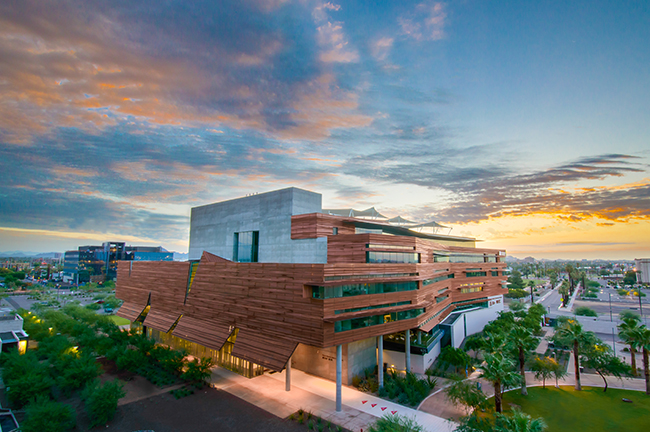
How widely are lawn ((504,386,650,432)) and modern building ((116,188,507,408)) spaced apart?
10.3 meters

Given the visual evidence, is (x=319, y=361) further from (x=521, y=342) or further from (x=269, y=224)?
(x=521, y=342)

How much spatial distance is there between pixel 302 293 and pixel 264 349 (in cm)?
628

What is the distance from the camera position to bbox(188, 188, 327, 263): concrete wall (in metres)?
36.9

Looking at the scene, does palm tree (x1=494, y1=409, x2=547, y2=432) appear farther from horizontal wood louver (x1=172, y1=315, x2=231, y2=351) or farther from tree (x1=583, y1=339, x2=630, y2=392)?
horizontal wood louver (x1=172, y1=315, x2=231, y2=351)

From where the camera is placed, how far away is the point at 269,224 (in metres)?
40.5

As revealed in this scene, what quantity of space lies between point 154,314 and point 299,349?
1988cm

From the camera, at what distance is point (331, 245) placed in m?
32.2

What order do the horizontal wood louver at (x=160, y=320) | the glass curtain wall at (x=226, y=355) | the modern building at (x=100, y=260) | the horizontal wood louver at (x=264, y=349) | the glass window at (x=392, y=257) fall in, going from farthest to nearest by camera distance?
the modern building at (x=100, y=260) → the horizontal wood louver at (x=160, y=320) → the glass curtain wall at (x=226, y=355) → the glass window at (x=392, y=257) → the horizontal wood louver at (x=264, y=349)

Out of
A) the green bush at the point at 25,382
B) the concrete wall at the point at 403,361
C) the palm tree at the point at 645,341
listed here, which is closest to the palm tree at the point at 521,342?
the concrete wall at the point at 403,361

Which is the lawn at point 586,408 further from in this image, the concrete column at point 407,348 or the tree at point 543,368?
the concrete column at point 407,348

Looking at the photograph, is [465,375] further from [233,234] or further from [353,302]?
[233,234]

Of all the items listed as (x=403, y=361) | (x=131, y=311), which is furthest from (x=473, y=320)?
(x=131, y=311)

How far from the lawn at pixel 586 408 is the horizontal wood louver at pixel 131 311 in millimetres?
43229

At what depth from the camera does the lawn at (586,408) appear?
2366cm
